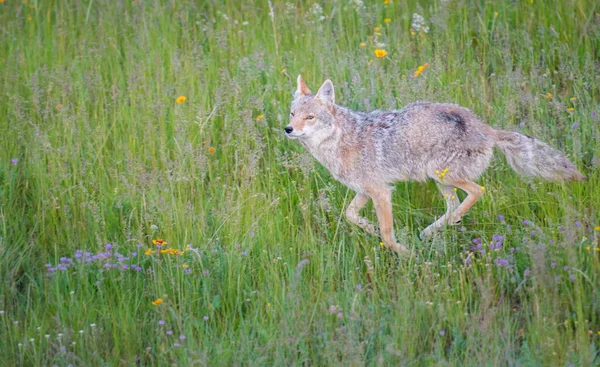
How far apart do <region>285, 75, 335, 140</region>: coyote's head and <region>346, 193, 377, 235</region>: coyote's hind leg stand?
62 cm

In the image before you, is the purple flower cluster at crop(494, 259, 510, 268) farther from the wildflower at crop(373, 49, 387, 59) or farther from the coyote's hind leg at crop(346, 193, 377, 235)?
the wildflower at crop(373, 49, 387, 59)

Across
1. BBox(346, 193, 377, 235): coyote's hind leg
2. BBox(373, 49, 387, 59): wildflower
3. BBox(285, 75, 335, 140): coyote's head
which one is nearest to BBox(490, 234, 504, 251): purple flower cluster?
BBox(346, 193, 377, 235): coyote's hind leg

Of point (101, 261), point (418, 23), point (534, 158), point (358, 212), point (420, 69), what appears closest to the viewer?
point (101, 261)

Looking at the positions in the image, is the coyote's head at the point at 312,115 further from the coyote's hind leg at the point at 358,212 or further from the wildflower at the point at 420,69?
the wildflower at the point at 420,69

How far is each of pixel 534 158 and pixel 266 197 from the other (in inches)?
82.9

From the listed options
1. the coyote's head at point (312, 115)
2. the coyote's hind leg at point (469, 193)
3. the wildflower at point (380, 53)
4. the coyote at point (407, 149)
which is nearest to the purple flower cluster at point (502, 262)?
the coyote at point (407, 149)

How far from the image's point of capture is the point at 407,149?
6.00 metres

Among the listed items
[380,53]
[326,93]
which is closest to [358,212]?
[326,93]

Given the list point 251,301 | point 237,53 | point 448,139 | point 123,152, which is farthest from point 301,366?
point 237,53

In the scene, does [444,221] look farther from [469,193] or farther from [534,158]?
[534,158]

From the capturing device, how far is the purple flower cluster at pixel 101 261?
4781 mm

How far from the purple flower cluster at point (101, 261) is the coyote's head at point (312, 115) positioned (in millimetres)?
1724

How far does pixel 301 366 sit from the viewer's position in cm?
400

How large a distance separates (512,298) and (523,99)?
2444 mm
